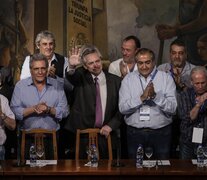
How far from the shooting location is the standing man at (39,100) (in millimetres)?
5051

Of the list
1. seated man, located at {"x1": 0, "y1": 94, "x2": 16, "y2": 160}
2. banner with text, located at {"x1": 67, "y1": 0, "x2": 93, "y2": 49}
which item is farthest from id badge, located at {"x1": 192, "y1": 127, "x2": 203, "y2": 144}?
banner with text, located at {"x1": 67, "y1": 0, "x2": 93, "y2": 49}

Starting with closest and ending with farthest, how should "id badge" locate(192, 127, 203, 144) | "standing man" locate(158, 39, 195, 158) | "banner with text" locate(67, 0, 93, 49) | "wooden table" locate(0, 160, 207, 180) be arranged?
"wooden table" locate(0, 160, 207, 180) < "id badge" locate(192, 127, 203, 144) < "standing man" locate(158, 39, 195, 158) < "banner with text" locate(67, 0, 93, 49)

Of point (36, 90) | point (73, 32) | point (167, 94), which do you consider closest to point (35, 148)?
point (36, 90)

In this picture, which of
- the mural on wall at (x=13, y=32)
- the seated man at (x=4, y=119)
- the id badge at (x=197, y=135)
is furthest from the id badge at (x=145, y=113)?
the mural on wall at (x=13, y=32)

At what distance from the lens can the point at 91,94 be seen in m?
5.21

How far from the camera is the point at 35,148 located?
4617 mm

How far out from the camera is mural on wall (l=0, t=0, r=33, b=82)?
694 cm

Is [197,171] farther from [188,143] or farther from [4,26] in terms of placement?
[4,26]

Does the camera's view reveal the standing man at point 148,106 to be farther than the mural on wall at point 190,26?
No

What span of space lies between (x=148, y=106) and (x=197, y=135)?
528 millimetres

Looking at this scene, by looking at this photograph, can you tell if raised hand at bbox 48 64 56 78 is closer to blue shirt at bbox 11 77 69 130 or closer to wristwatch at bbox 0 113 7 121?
blue shirt at bbox 11 77 69 130

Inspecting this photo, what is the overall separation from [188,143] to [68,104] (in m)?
1.39

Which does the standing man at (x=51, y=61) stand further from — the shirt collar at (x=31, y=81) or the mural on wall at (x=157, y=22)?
the mural on wall at (x=157, y=22)

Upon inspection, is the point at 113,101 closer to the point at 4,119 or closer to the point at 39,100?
the point at 39,100
